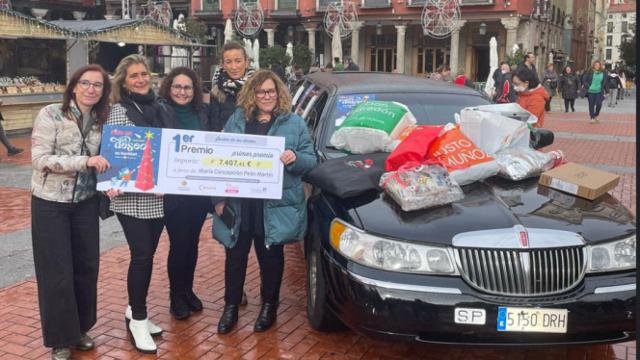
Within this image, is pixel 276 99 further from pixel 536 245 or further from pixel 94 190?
pixel 536 245

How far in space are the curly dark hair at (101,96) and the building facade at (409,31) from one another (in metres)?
37.0

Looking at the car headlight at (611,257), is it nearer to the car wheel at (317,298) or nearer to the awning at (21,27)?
the car wheel at (317,298)

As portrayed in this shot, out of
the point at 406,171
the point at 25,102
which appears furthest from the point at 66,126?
the point at 25,102

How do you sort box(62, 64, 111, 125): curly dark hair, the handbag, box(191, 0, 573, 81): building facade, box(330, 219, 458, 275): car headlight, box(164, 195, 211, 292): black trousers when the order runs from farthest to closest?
1. box(191, 0, 573, 81): building facade
2. box(164, 195, 211, 292): black trousers
3. the handbag
4. box(62, 64, 111, 125): curly dark hair
5. box(330, 219, 458, 275): car headlight

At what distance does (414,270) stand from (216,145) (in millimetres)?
1463

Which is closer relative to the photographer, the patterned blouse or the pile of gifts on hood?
the pile of gifts on hood

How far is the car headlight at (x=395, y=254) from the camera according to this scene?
3.27 m

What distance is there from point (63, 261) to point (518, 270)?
2503 mm

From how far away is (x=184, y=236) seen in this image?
441cm

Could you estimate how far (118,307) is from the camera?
4676 millimetres

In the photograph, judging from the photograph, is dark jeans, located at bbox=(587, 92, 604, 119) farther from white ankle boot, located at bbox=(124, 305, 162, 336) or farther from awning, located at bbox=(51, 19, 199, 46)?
white ankle boot, located at bbox=(124, 305, 162, 336)

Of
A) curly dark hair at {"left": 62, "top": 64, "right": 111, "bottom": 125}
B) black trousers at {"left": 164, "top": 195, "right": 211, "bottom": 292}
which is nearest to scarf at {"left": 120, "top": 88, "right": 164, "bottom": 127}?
curly dark hair at {"left": 62, "top": 64, "right": 111, "bottom": 125}

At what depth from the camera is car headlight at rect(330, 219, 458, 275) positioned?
3268 mm

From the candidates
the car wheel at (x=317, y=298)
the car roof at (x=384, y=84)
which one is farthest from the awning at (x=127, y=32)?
the car wheel at (x=317, y=298)
